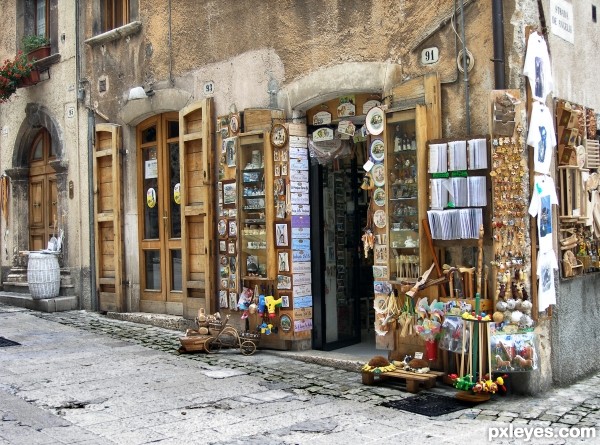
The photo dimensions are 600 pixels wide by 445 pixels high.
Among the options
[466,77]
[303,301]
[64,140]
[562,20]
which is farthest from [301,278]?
[64,140]

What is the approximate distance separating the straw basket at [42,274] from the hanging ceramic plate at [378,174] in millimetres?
6224

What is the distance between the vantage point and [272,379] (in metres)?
6.84

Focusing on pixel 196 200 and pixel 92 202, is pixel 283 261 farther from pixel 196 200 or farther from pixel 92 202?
pixel 92 202

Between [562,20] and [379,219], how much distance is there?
8.26 ft

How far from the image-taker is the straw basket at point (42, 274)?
1120 centimetres

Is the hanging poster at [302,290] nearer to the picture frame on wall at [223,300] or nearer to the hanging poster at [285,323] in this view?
the hanging poster at [285,323]

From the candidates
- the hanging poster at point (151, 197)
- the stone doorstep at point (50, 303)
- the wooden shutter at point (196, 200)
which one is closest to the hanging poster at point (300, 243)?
the wooden shutter at point (196, 200)

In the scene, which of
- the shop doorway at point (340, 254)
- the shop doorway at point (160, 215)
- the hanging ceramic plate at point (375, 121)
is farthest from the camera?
the shop doorway at point (160, 215)

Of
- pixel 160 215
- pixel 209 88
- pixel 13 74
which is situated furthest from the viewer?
pixel 13 74

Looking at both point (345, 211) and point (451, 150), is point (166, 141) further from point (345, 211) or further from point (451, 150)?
point (451, 150)

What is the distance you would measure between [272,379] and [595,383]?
9.63ft

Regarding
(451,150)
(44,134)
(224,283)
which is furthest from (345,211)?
(44,134)

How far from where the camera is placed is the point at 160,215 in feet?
33.3

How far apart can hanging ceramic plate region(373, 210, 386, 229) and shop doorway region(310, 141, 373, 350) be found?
43.8 inches
